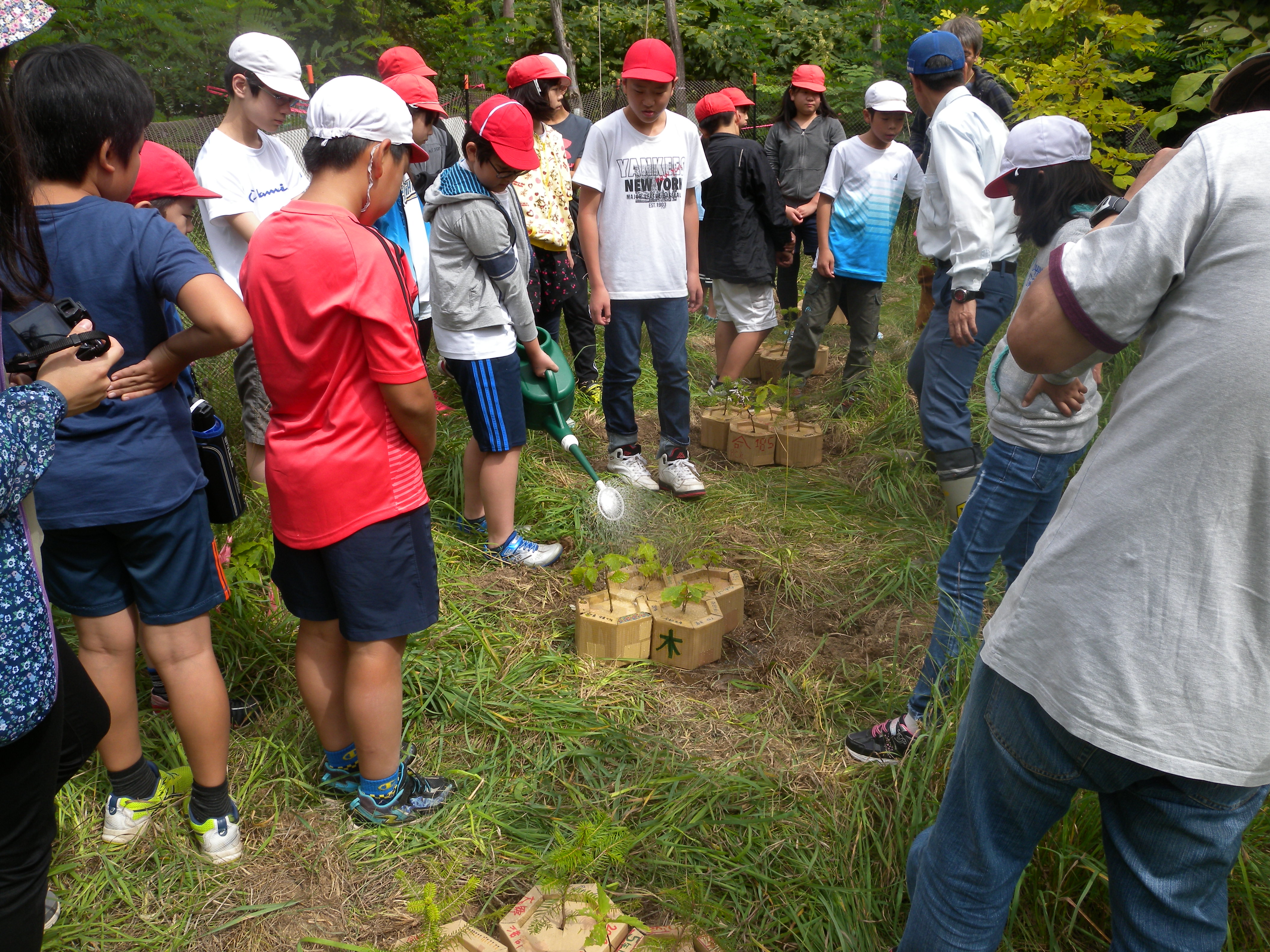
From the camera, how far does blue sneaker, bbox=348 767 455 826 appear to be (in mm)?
2309

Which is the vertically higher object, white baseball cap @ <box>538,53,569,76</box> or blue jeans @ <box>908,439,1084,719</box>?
white baseball cap @ <box>538,53,569,76</box>

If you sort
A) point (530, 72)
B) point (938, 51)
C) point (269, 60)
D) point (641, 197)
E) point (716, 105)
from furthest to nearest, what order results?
point (716, 105) → point (530, 72) → point (641, 197) → point (938, 51) → point (269, 60)

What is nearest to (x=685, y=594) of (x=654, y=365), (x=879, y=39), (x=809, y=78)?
(x=654, y=365)

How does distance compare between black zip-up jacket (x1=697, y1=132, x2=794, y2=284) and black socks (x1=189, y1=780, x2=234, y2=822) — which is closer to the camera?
black socks (x1=189, y1=780, x2=234, y2=822)

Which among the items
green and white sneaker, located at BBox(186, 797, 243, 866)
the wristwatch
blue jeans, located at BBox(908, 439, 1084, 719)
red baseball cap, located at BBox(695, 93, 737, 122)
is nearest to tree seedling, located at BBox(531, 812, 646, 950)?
green and white sneaker, located at BBox(186, 797, 243, 866)

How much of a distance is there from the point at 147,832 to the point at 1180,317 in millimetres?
2505

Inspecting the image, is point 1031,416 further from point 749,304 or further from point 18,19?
point 749,304

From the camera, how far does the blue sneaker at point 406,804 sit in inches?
90.9

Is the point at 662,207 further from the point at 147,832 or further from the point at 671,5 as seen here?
the point at 671,5

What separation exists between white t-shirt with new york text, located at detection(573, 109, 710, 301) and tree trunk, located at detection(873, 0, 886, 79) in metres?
7.46

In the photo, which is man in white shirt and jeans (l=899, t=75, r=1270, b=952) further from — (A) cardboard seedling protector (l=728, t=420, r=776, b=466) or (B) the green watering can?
(A) cardboard seedling protector (l=728, t=420, r=776, b=466)

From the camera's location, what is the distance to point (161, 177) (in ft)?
8.07

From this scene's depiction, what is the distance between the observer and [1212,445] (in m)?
1.11

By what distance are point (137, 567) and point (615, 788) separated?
4.34 feet
